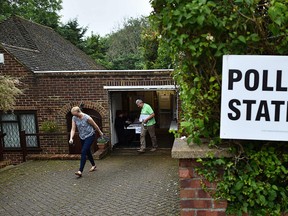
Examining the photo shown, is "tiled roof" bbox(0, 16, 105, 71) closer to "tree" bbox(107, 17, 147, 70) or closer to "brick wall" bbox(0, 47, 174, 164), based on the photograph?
"brick wall" bbox(0, 47, 174, 164)

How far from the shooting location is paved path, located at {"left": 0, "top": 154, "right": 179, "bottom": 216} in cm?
434

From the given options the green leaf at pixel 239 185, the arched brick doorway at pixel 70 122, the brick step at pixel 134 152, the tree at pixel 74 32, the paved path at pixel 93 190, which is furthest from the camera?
the tree at pixel 74 32

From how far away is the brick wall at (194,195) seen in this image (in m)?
1.90

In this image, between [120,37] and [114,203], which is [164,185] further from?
[120,37]

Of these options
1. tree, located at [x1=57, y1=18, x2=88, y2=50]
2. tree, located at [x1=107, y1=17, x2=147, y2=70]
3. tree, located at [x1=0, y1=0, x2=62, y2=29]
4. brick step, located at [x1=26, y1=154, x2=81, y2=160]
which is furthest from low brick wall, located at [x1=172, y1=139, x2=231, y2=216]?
tree, located at [x1=107, y1=17, x2=147, y2=70]

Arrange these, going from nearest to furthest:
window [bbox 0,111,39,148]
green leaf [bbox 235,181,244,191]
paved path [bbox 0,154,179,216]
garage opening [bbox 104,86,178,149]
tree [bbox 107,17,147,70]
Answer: green leaf [bbox 235,181,244,191], paved path [bbox 0,154,179,216], window [bbox 0,111,39,148], garage opening [bbox 104,86,178,149], tree [bbox 107,17,147,70]

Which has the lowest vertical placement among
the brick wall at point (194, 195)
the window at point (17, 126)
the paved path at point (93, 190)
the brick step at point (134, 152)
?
the brick step at point (134, 152)

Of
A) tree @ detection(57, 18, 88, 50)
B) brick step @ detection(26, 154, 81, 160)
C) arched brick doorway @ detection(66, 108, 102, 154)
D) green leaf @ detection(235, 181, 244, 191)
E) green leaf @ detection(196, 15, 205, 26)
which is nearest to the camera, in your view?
green leaf @ detection(196, 15, 205, 26)

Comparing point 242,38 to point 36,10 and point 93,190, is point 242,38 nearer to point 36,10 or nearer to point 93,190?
point 93,190

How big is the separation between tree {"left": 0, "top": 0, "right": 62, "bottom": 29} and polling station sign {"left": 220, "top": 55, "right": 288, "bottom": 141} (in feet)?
66.3

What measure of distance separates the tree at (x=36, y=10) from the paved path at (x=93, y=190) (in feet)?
51.2

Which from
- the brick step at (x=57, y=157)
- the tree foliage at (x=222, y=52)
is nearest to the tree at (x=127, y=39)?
the brick step at (x=57, y=157)

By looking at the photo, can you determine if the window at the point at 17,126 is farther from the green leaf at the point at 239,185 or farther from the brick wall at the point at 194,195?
the green leaf at the point at 239,185

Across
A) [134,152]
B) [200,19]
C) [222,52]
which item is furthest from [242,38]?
[134,152]
